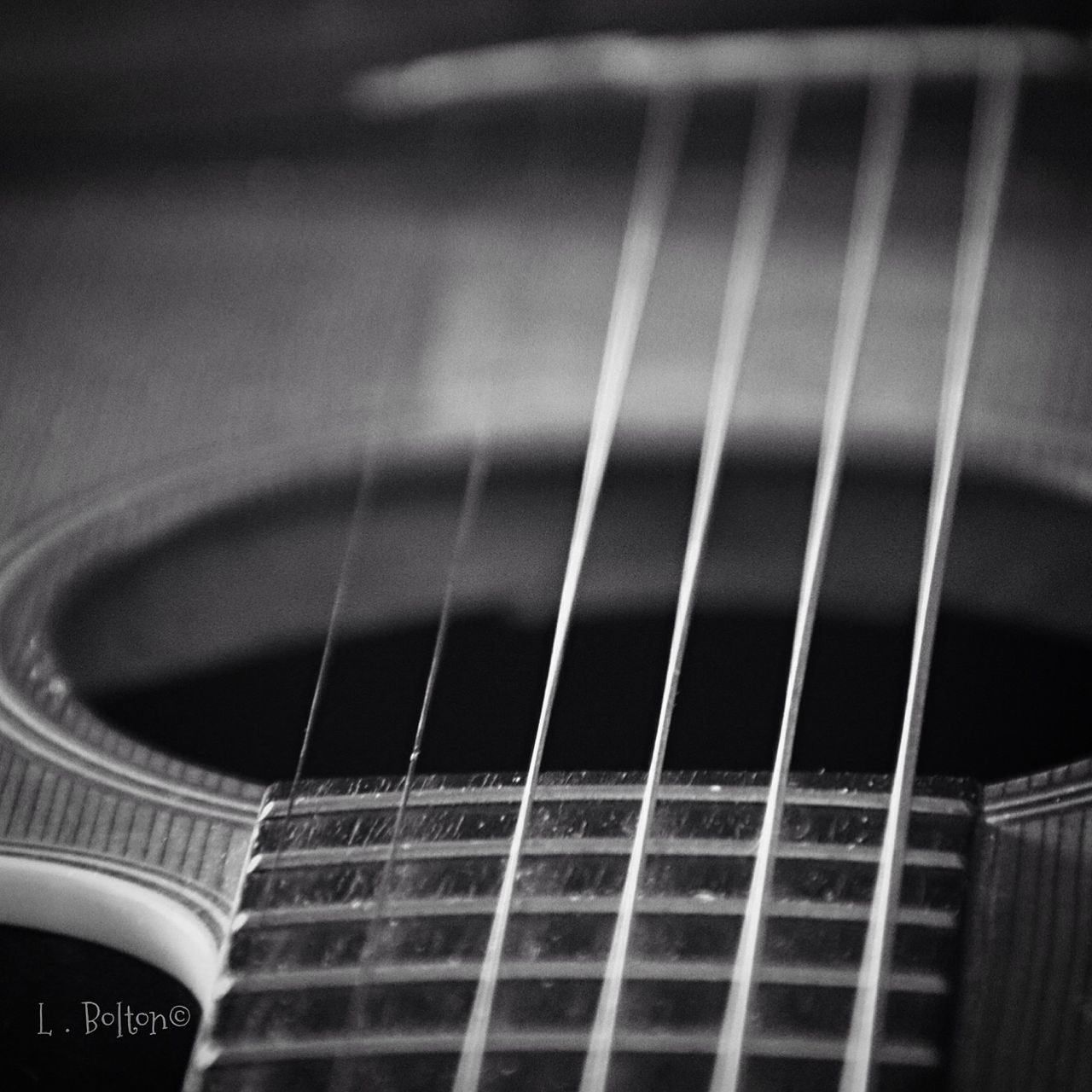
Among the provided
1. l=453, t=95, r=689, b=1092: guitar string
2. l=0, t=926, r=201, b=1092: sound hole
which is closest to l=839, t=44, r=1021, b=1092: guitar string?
l=453, t=95, r=689, b=1092: guitar string

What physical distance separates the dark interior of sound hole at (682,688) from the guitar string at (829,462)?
3 cm

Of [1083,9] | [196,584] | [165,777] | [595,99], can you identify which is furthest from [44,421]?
[1083,9]

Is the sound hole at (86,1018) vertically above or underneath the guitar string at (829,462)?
underneath

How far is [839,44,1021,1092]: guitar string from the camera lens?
1.74ft

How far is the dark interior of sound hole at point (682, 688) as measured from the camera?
0.75 m

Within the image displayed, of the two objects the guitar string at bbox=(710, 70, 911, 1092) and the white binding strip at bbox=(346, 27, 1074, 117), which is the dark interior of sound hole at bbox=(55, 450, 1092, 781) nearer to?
the guitar string at bbox=(710, 70, 911, 1092)

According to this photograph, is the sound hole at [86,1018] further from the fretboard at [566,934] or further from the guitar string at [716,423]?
the guitar string at [716,423]

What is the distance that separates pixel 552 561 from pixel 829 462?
158mm

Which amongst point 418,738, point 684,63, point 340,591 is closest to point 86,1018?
point 418,738

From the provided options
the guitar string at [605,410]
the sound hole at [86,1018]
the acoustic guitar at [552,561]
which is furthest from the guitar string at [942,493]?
the sound hole at [86,1018]

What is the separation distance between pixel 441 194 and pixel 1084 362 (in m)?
0.45

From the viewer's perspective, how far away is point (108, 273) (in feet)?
3.43

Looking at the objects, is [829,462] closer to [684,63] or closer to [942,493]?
[942,493]

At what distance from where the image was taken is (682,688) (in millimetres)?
785
